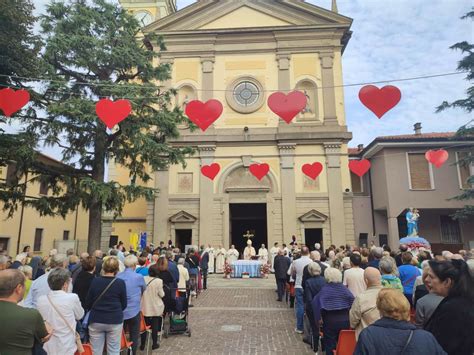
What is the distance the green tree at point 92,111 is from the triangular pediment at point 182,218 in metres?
8.08

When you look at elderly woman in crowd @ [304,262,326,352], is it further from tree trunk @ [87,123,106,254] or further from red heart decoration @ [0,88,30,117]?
tree trunk @ [87,123,106,254]

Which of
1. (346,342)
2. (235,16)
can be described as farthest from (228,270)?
(235,16)

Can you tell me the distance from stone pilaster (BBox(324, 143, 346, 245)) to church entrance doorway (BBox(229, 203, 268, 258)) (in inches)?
184

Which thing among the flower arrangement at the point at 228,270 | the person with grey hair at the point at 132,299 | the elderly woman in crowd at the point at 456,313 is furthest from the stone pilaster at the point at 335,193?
the elderly woman in crowd at the point at 456,313

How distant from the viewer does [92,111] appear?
12.6 m

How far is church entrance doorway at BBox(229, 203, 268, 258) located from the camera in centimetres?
2477

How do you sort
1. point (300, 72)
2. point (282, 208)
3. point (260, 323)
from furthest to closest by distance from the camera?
1. point (300, 72)
2. point (282, 208)
3. point (260, 323)

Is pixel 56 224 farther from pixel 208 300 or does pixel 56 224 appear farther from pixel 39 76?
pixel 208 300

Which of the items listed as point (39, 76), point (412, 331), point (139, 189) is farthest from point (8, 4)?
point (412, 331)

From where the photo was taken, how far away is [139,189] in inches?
540

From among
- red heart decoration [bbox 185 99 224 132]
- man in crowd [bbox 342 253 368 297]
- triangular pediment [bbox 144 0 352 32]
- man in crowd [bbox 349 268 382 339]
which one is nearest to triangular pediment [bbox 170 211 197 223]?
red heart decoration [bbox 185 99 224 132]

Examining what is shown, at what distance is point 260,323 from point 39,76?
1103cm

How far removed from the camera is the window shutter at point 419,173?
22109 mm

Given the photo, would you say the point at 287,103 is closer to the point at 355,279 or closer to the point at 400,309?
the point at 355,279
